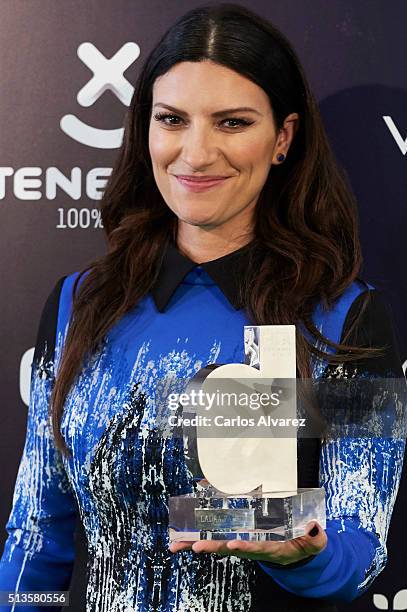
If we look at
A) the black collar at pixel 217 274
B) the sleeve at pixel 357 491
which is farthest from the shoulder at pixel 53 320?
the sleeve at pixel 357 491

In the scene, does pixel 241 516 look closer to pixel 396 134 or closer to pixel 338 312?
pixel 338 312

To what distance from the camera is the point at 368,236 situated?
1.62 m

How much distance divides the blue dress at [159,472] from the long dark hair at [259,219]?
0.07ft

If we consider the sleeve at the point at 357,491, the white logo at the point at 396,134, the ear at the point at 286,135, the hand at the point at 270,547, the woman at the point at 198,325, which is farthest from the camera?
the white logo at the point at 396,134

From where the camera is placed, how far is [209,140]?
120cm

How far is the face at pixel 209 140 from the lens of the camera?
1202 millimetres

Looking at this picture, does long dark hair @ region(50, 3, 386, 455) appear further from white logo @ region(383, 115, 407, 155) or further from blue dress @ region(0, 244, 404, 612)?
white logo @ region(383, 115, 407, 155)

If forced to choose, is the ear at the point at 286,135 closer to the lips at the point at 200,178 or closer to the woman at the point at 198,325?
the woman at the point at 198,325

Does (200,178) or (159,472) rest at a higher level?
(200,178)

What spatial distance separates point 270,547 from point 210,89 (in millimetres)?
552

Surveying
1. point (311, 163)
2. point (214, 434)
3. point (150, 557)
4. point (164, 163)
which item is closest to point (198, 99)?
point (164, 163)

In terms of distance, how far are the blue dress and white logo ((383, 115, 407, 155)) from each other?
41 centimetres

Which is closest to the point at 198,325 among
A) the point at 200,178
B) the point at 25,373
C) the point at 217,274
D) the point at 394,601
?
the point at 217,274

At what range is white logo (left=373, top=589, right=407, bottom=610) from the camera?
5.27 ft
